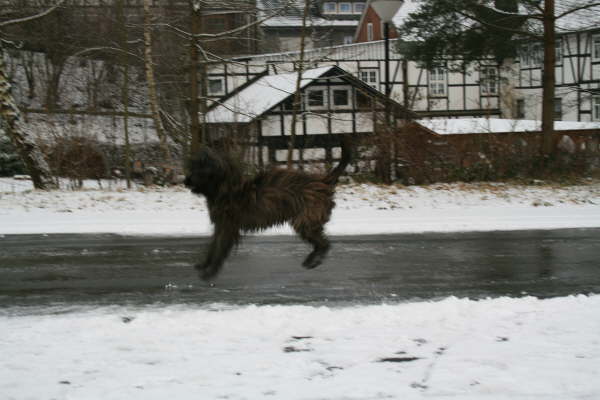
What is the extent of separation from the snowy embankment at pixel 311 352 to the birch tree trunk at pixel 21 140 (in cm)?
1239

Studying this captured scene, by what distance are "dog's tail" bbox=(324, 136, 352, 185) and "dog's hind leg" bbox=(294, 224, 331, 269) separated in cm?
55

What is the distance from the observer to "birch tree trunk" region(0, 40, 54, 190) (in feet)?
56.3

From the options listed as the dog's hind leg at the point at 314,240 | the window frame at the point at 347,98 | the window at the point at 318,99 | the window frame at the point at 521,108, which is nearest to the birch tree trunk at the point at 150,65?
the dog's hind leg at the point at 314,240

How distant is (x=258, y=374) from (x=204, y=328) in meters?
1.13

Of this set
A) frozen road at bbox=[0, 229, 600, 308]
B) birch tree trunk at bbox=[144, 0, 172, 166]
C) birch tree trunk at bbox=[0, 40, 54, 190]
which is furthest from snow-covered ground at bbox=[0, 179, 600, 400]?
birch tree trunk at bbox=[144, 0, 172, 166]

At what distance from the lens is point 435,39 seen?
19844 millimetres

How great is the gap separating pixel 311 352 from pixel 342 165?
2.88 m

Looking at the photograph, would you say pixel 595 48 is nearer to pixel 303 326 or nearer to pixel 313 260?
pixel 313 260

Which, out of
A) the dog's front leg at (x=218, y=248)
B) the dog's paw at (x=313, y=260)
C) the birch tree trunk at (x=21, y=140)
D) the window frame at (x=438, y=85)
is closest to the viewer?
the dog's front leg at (x=218, y=248)

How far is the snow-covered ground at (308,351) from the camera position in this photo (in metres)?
4.04

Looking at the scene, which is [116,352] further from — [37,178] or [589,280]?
[37,178]

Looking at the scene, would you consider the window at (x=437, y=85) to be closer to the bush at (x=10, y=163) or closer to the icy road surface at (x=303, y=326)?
the bush at (x=10, y=163)

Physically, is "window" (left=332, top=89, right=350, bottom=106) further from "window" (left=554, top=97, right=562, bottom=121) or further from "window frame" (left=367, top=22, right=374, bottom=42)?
"window frame" (left=367, top=22, right=374, bottom=42)

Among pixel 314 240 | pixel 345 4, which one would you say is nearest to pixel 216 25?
pixel 314 240
